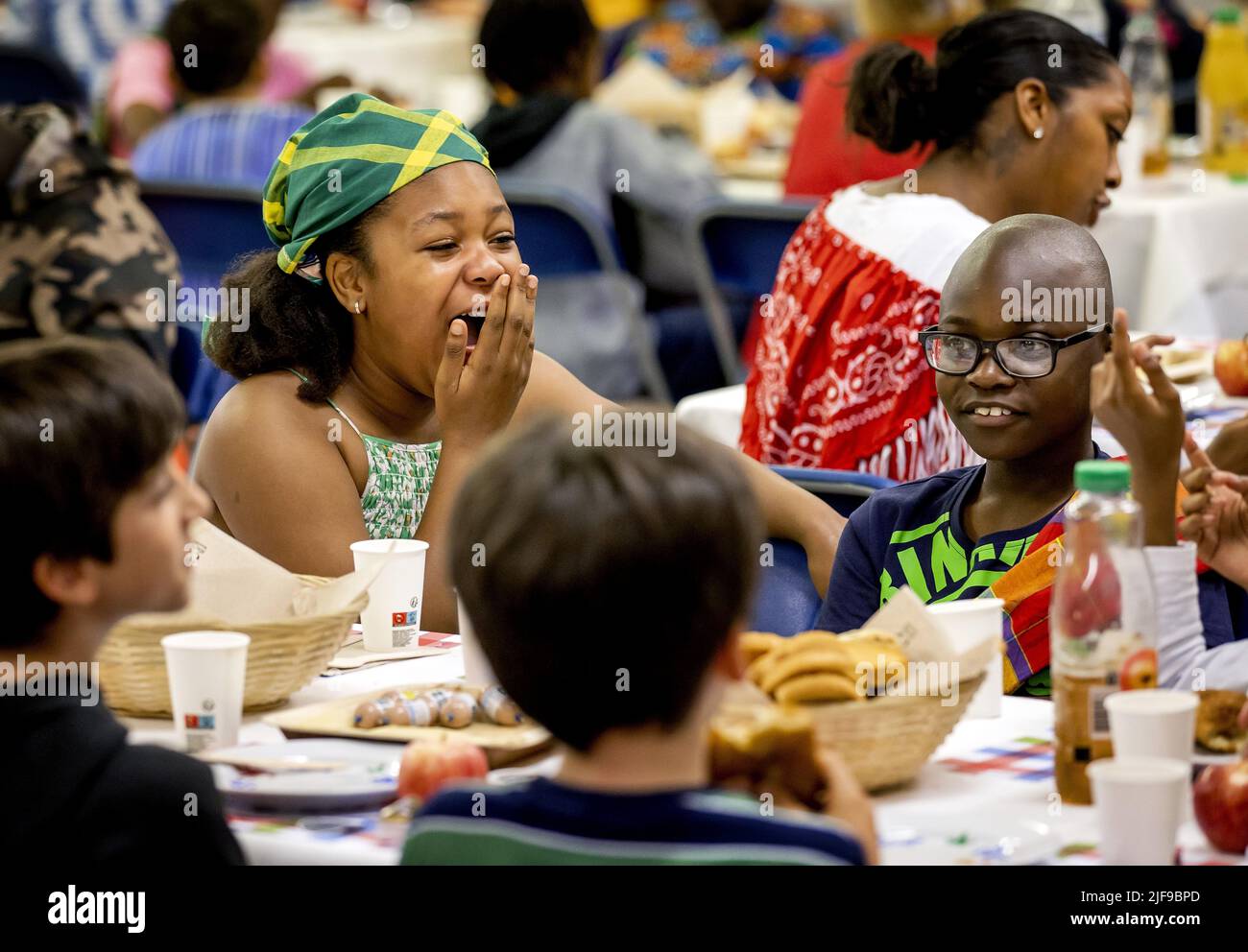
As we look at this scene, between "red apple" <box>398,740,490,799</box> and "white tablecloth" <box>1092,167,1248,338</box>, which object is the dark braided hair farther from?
"red apple" <box>398,740,490,799</box>

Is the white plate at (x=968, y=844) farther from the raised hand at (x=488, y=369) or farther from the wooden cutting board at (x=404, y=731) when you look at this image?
the raised hand at (x=488, y=369)

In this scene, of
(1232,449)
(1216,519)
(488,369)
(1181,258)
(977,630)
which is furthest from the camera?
(1181,258)

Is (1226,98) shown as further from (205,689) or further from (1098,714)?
(205,689)

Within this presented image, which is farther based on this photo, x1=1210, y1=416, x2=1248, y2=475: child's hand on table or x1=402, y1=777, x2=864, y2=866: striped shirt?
x1=1210, y1=416, x2=1248, y2=475: child's hand on table

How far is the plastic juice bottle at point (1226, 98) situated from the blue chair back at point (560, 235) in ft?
5.95

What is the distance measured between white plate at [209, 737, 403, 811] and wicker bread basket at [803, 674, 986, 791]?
0.38 meters

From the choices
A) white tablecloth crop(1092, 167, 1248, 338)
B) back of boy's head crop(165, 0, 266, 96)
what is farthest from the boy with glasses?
back of boy's head crop(165, 0, 266, 96)

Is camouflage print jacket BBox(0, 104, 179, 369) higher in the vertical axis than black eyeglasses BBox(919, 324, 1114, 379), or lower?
higher

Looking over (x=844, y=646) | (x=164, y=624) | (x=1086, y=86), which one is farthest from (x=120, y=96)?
(x=844, y=646)

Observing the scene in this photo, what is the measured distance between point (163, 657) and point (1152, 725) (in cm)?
98

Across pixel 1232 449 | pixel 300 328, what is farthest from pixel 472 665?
pixel 1232 449

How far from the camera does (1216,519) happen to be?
202 centimetres

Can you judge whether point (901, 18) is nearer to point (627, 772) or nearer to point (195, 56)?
point (195, 56)

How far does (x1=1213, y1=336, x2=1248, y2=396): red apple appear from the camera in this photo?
3.52 meters
